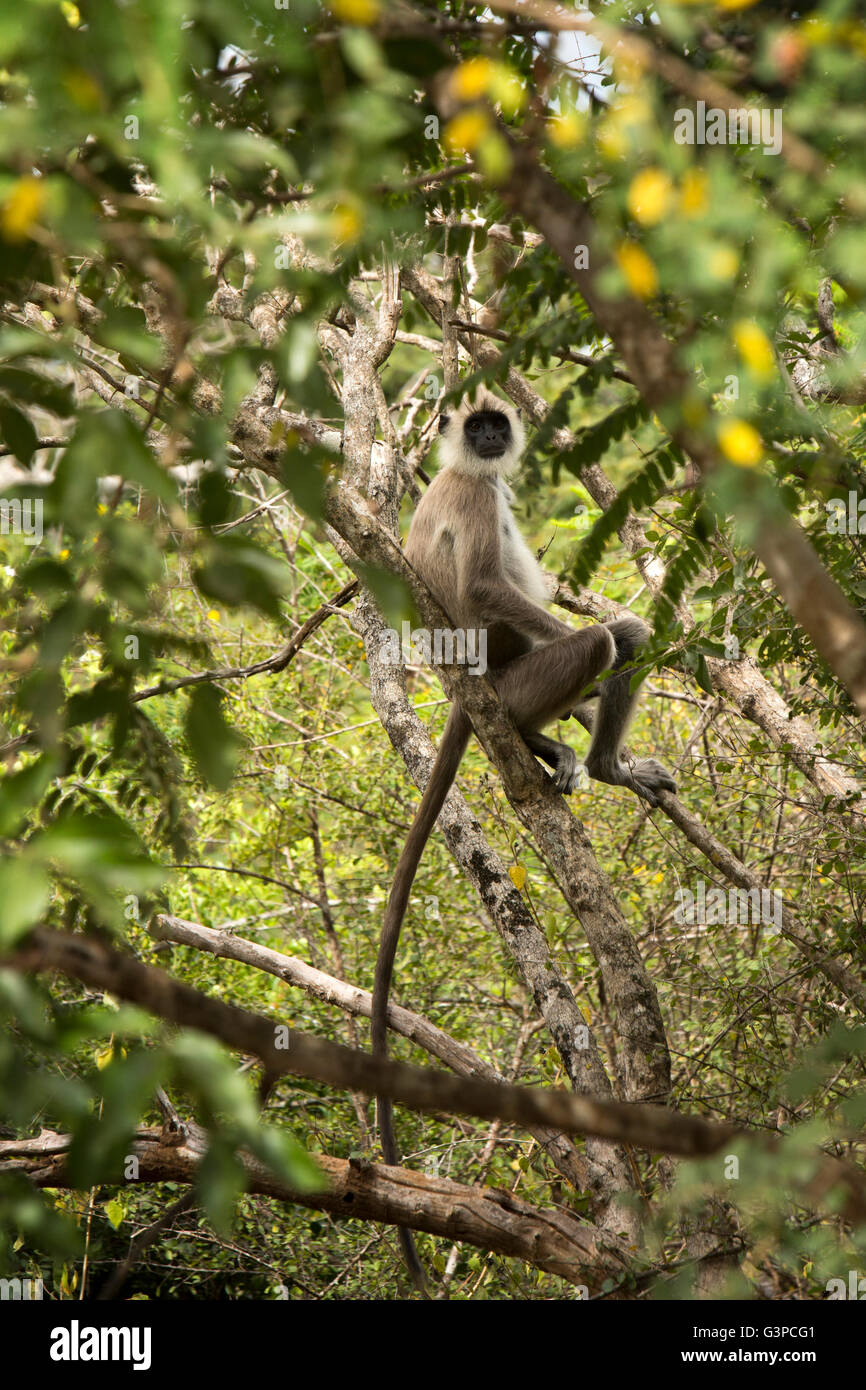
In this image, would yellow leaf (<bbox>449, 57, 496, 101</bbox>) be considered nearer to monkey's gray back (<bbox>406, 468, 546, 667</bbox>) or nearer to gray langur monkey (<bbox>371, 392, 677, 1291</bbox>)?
gray langur monkey (<bbox>371, 392, 677, 1291</bbox>)

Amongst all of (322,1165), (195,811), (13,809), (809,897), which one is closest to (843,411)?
(809,897)

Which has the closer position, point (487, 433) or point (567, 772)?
point (567, 772)

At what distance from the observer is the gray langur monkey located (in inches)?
187

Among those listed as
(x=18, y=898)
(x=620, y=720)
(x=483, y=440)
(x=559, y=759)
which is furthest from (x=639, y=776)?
(x=18, y=898)

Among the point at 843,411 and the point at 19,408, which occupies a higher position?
the point at 843,411

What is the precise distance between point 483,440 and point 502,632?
3.16 ft

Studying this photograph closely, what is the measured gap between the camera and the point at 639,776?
5379mm

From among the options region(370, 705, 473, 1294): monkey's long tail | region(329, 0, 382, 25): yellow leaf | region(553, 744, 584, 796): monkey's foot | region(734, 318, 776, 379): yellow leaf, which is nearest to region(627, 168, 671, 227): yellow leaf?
region(734, 318, 776, 379): yellow leaf

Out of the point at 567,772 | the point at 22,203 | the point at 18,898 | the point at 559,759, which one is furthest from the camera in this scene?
the point at 559,759

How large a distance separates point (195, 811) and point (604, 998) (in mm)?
2720

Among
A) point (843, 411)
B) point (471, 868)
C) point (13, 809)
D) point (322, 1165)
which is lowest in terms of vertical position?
point (322, 1165)

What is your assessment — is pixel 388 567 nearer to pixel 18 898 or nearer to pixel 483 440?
pixel 483 440
